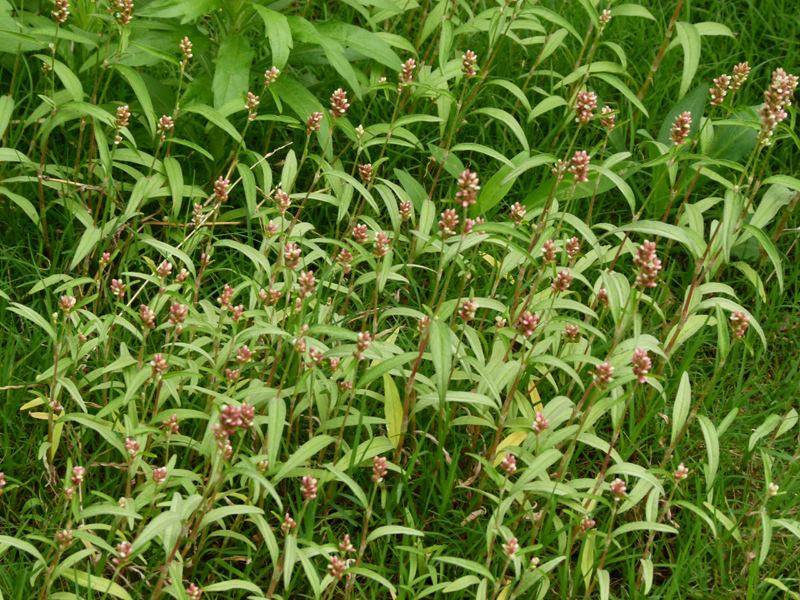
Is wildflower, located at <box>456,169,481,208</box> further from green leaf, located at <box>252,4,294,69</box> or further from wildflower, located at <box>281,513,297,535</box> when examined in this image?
green leaf, located at <box>252,4,294,69</box>

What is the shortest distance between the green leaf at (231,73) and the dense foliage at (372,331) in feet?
0.03

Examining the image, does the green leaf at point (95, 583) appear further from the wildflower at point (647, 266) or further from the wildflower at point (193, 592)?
the wildflower at point (647, 266)

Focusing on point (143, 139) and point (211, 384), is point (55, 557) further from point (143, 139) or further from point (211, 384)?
point (143, 139)

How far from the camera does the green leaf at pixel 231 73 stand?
4266 mm

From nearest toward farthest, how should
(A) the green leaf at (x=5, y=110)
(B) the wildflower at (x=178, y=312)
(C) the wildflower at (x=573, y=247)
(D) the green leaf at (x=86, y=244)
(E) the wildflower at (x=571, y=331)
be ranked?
1. (B) the wildflower at (x=178, y=312)
2. (E) the wildflower at (x=571, y=331)
3. (C) the wildflower at (x=573, y=247)
4. (D) the green leaf at (x=86, y=244)
5. (A) the green leaf at (x=5, y=110)

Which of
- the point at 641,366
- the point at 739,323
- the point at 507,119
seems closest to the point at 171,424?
the point at 641,366

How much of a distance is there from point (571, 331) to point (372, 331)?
2.13 ft

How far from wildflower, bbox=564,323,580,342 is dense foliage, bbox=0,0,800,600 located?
4cm

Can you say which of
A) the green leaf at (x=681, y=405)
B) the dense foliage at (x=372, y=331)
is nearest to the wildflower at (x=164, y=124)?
the dense foliage at (x=372, y=331)

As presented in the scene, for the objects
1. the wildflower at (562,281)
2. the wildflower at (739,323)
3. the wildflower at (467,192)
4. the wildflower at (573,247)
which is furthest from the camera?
the wildflower at (573,247)

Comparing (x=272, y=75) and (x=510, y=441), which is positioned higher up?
(x=272, y=75)

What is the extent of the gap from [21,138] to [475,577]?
253cm

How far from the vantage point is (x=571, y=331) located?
3.70m

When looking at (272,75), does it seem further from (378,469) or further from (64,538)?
(64,538)
